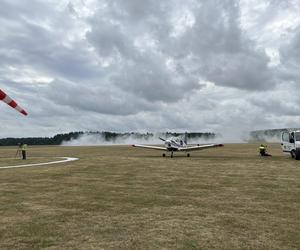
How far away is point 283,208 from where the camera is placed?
11.1 m

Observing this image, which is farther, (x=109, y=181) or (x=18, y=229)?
(x=109, y=181)

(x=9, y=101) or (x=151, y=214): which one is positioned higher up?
(x=9, y=101)

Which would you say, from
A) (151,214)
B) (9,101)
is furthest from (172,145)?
(151,214)

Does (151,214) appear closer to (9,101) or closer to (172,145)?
(9,101)

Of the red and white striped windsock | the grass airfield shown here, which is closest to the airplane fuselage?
the grass airfield

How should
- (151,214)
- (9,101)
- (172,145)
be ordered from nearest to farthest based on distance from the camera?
(151,214) < (9,101) < (172,145)

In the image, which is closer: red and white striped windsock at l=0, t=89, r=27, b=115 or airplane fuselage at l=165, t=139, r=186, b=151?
red and white striped windsock at l=0, t=89, r=27, b=115

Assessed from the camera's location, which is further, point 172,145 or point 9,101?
point 172,145

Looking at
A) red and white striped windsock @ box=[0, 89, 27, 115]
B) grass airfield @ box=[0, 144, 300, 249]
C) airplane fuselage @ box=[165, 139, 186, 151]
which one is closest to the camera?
grass airfield @ box=[0, 144, 300, 249]

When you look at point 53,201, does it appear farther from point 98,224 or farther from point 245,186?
point 245,186

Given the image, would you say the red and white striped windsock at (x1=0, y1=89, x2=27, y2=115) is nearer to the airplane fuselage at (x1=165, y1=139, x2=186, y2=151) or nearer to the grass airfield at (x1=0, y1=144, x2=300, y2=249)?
the grass airfield at (x1=0, y1=144, x2=300, y2=249)

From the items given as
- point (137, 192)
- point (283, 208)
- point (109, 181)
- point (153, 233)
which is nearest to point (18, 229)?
point (153, 233)

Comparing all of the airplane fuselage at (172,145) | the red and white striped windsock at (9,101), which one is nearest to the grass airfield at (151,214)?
the red and white striped windsock at (9,101)

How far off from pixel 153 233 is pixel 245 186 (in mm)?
8623
